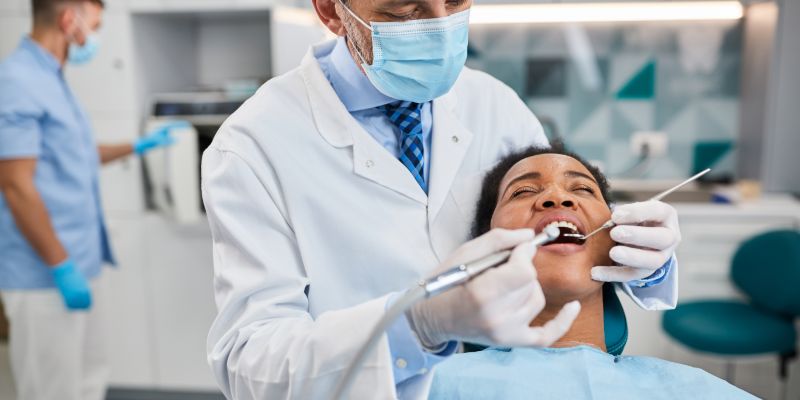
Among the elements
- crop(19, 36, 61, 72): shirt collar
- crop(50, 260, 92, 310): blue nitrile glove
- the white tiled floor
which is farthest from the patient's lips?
the white tiled floor

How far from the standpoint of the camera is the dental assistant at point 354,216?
0.81m

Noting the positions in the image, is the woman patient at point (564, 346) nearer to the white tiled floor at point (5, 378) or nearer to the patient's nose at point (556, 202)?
the patient's nose at point (556, 202)

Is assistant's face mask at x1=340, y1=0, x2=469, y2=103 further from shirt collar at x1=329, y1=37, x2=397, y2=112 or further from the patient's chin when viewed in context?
the patient's chin

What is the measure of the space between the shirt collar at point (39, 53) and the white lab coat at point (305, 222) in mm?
1441

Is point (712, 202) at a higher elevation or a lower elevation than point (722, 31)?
lower

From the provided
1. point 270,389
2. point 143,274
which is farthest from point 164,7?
point 270,389

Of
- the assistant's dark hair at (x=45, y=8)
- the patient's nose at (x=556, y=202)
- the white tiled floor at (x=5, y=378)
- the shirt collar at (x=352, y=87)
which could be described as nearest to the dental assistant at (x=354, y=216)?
the shirt collar at (x=352, y=87)

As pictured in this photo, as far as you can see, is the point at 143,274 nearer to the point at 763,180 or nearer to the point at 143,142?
the point at 143,142

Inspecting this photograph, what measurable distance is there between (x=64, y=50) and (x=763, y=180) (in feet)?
9.60

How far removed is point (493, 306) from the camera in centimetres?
72

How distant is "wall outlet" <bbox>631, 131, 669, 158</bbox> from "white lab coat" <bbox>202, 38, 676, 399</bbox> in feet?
7.07

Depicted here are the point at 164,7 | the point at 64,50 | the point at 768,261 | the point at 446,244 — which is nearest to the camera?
the point at 446,244

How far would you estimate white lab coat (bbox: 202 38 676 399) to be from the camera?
0.89 metres

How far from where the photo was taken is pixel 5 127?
6.53ft
